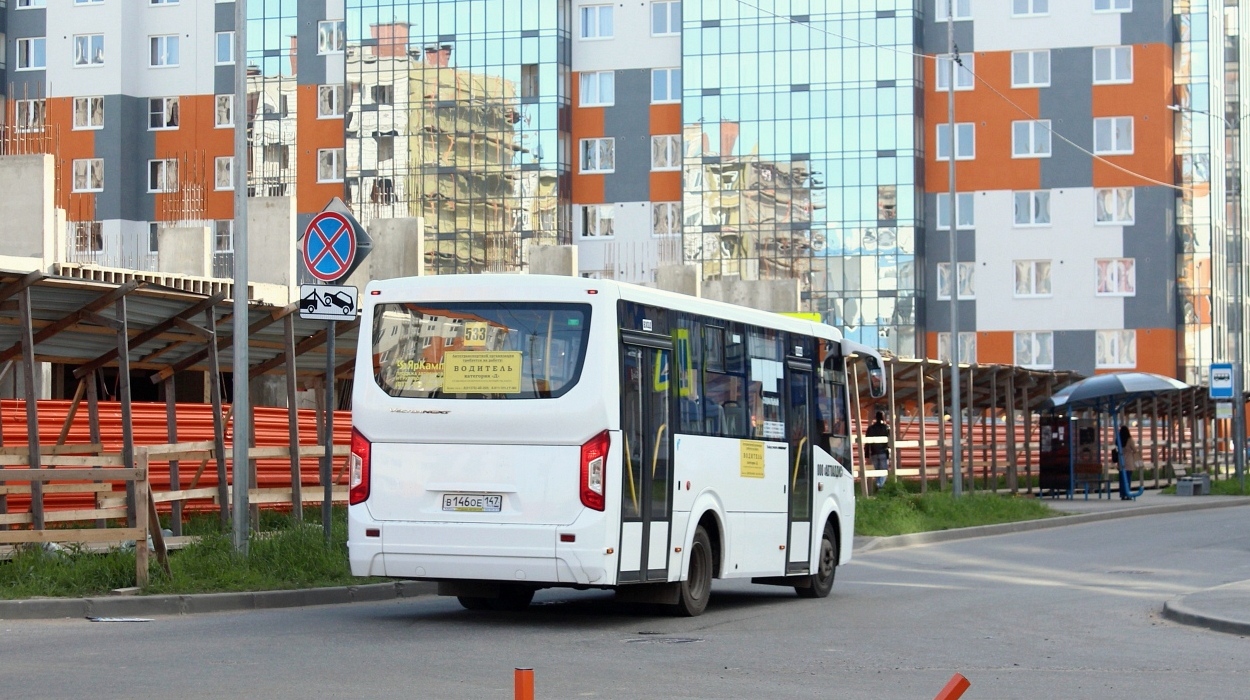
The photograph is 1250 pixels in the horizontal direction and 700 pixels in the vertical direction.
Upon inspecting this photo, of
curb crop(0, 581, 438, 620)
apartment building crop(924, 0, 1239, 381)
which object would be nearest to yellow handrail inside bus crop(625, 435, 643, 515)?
curb crop(0, 581, 438, 620)

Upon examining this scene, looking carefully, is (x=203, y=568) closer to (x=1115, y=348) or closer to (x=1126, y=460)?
(x=1126, y=460)

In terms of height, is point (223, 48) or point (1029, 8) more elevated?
point (1029, 8)

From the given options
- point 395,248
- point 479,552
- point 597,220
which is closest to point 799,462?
point 479,552

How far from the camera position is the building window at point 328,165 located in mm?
79125

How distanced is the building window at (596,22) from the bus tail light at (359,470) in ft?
214

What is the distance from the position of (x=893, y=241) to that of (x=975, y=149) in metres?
5.60

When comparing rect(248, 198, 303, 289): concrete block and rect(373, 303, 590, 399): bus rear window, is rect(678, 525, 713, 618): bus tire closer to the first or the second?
rect(373, 303, 590, 399): bus rear window

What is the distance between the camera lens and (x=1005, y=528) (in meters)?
31.0

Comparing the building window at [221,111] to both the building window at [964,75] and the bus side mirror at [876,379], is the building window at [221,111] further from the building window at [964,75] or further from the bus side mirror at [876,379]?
the bus side mirror at [876,379]

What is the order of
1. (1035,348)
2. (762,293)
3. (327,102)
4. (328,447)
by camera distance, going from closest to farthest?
(328,447)
(762,293)
(1035,348)
(327,102)

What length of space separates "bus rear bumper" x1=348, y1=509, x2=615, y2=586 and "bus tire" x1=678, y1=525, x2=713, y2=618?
1531 mm

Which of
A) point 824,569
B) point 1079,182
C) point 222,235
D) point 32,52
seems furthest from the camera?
point 32,52

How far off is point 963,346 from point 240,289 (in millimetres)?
59925

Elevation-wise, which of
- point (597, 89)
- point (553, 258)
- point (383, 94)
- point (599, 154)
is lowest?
point (553, 258)
